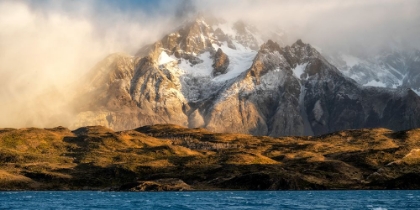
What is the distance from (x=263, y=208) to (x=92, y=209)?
49.4m

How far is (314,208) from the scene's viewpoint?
639ft

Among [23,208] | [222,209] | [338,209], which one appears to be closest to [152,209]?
[222,209]

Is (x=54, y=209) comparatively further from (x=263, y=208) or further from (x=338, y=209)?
(x=338, y=209)

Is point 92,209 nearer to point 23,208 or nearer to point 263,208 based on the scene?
point 23,208

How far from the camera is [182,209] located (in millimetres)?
195250

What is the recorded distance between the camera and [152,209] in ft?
648

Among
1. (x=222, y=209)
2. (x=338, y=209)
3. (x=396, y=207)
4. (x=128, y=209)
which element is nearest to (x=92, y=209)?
(x=128, y=209)

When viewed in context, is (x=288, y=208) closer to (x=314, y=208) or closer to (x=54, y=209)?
(x=314, y=208)

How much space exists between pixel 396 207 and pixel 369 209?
12.7 metres

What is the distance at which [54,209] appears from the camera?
7712 inches

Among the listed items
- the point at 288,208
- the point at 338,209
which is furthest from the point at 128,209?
the point at 338,209

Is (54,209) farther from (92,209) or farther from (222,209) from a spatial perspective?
(222,209)

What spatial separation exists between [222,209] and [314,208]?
1054 inches

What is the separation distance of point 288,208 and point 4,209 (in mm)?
81719
